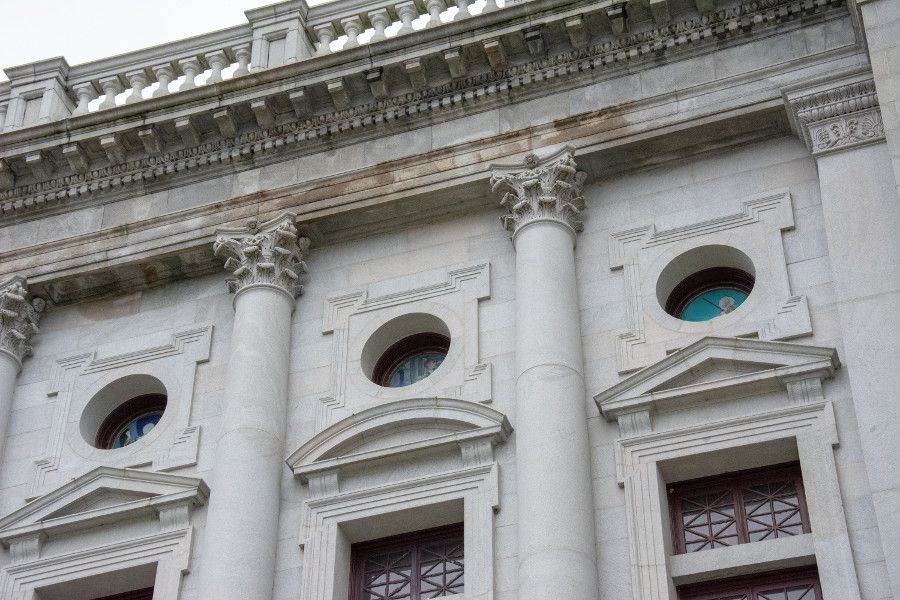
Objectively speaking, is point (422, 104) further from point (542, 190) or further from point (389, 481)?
point (389, 481)

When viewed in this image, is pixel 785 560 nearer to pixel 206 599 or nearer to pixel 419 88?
pixel 206 599

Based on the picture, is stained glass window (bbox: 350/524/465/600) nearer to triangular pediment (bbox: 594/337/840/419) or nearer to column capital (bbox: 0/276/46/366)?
triangular pediment (bbox: 594/337/840/419)

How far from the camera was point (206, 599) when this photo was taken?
20.0 meters

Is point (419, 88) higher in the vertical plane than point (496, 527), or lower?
higher

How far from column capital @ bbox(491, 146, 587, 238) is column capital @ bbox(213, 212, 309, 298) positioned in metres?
2.88

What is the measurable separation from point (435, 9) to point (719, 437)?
8561 mm

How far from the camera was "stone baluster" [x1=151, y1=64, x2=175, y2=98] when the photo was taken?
25.9 meters

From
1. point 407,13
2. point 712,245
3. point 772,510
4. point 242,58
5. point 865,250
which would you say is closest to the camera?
point 772,510

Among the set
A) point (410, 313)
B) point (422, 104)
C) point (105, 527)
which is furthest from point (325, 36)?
point (105, 527)

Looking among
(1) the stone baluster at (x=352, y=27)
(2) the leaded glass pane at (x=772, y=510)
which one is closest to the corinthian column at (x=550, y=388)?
(2) the leaded glass pane at (x=772, y=510)

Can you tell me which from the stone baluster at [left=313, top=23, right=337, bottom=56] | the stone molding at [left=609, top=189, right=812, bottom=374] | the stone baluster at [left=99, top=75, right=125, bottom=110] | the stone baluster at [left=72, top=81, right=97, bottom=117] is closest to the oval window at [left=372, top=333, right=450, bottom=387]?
the stone molding at [left=609, top=189, right=812, bottom=374]

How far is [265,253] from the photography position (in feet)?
76.7

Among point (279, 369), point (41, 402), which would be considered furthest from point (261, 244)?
point (41, 402)

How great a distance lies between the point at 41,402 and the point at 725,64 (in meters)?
10.2
